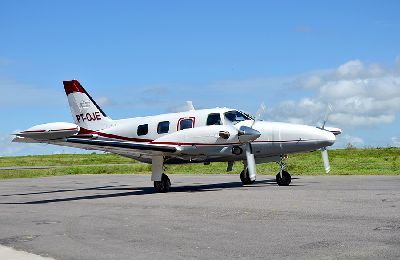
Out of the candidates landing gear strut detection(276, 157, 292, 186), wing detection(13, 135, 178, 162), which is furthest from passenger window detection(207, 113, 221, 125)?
landing gear strut detection(276, 157, 292, 186)

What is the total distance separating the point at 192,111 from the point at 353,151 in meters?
52.6

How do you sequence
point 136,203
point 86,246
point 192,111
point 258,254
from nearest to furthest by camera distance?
1. point 258,254
2. point 86,246
3. point 136,203
4. point 192,111

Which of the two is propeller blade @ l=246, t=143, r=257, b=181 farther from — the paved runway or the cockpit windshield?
the paved runway

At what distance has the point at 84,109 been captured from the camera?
93.9ft

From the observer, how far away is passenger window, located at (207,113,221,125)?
75.9 ft

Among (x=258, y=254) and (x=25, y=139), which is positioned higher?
(x=25, y=139)

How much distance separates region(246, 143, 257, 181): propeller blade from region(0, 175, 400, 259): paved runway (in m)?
2.40

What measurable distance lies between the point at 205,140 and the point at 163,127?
2.86 meters

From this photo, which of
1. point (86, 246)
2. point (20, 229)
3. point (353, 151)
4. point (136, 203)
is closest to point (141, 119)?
point (136, 203)

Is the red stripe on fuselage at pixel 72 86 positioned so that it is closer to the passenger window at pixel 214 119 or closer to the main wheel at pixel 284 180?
the passenger window at pixel 214 119

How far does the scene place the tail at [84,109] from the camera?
92.0 feet

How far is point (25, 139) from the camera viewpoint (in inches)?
947

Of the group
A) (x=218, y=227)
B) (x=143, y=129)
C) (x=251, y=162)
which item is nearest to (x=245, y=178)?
(x=251, y=162)

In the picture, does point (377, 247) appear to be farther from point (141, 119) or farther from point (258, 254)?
point (141, 119)
